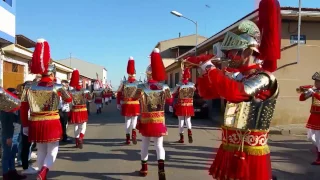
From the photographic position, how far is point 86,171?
6848 millimetres

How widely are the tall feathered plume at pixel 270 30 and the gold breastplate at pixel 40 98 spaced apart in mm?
3884

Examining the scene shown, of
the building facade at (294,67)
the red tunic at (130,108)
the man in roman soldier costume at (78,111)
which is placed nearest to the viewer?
the man in roman soldier costume at (78,111)

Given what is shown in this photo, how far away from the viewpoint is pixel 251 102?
295cm

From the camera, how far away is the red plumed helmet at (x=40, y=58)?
5641 millimetres

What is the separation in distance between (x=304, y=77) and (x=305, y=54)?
37.6 inches

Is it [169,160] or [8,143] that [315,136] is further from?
[8,143]

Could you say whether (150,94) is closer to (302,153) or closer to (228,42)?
(228,42)

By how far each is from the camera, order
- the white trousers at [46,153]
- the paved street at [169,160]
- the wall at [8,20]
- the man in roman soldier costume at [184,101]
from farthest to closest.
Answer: the wall at [8,20] → the man in roman soldier costume at [184,101] → the paved street at [169,160] → the white trousers at [46,153]

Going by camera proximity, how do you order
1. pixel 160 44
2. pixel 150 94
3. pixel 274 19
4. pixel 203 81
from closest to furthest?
pixel 274 19, pixel 203 81, pixel 150 94, pixel 160 44

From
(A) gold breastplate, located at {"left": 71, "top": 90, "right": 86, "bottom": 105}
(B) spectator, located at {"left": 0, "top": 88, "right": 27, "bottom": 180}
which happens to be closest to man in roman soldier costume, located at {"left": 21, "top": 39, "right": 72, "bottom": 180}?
(B) spectator, located at {"left": 0, "top": 88, "right": 27, "bottom": 180}

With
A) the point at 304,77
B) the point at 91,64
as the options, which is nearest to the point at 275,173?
the point at 304,77

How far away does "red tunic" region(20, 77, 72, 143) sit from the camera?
5512 millimetres

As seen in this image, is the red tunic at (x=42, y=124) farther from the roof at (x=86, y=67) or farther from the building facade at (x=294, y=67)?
the roof at (x=86, y=67)

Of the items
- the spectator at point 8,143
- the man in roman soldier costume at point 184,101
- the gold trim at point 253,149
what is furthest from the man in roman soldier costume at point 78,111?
the gold trim at point 253,149
